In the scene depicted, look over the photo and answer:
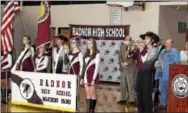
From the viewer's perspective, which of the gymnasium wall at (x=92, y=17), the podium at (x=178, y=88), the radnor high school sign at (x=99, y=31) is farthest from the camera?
the radnor high school sign at (x=99, y=31)

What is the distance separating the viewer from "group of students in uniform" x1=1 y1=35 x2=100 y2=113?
742cm

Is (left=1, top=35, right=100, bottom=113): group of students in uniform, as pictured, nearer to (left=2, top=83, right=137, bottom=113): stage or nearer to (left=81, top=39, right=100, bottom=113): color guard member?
(left=81, top=39, right=100, bottom=113): color guard member

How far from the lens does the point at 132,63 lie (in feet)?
30.3

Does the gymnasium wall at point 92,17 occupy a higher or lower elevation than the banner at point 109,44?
higher

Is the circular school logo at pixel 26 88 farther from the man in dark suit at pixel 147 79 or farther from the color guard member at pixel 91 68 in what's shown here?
the man in dark suit at pixel 147 79

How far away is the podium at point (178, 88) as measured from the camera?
7.05 meters

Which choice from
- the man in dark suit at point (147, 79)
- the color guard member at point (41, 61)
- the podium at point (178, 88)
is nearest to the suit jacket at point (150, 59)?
the man in dark suit at point (147, 79)

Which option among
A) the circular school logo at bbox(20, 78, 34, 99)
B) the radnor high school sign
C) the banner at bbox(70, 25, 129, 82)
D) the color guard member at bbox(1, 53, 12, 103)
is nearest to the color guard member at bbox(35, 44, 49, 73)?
the circular school logo at bbox(20, 78, 34, 99)

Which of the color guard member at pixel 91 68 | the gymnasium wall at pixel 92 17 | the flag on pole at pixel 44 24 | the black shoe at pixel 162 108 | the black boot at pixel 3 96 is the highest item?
the gymnasium wall at pixel 92 17

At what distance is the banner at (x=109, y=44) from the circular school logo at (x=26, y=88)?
18.0 ft

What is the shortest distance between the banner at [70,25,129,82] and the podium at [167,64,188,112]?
603 cm

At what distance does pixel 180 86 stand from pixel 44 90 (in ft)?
8.93

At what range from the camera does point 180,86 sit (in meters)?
7.14

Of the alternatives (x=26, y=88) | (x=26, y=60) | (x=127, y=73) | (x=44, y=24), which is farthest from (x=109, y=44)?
(x=26, y=88)
